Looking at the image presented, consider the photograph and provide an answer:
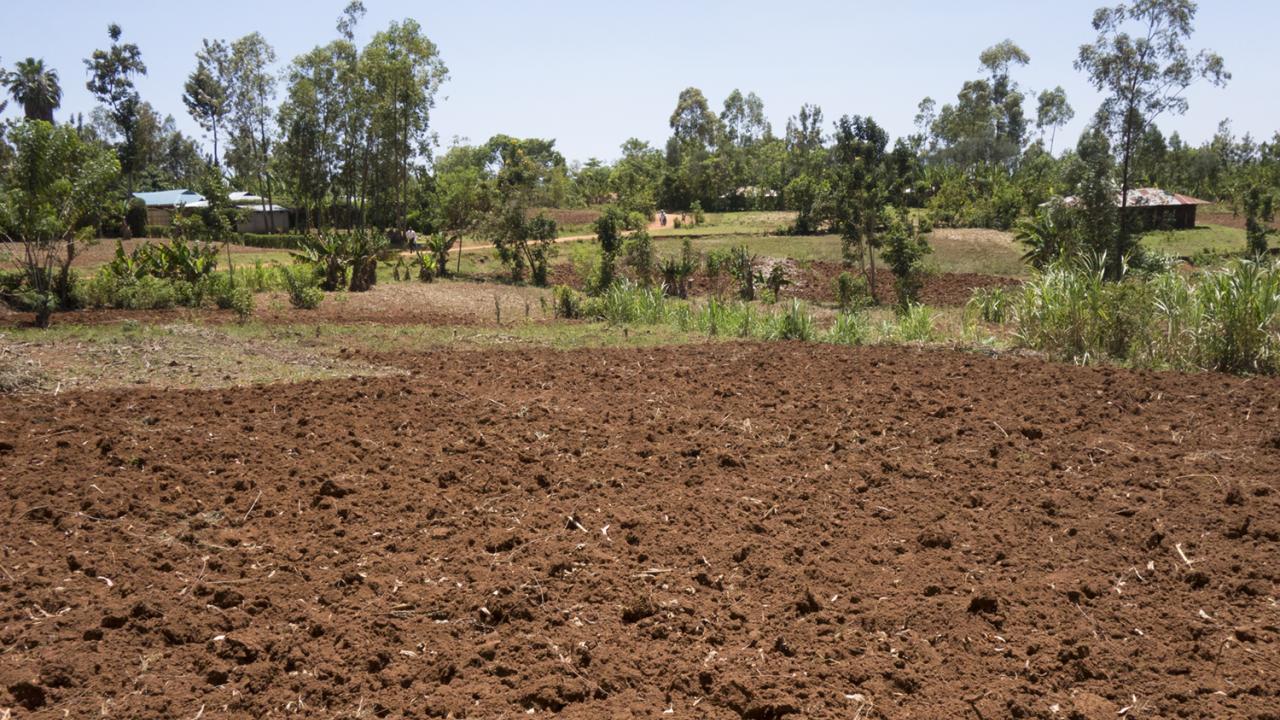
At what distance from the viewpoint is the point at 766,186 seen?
5881 cm

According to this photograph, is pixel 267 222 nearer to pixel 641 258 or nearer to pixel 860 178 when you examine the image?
pixel 641 258

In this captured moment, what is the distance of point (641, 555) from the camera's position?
5719mm

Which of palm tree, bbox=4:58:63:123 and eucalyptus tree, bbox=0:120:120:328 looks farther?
palm tree, bbox=4:58:63:123

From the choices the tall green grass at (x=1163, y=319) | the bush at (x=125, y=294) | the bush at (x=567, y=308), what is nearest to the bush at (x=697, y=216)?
the bush at (x=567, y=308)

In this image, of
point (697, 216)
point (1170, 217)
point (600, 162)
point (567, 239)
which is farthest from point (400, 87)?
point (600, 162)

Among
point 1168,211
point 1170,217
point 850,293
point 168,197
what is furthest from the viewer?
point 168,197

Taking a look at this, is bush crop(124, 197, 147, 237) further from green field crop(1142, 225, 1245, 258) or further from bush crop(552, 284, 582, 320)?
green field crop(1142, 225, 1245, 258)

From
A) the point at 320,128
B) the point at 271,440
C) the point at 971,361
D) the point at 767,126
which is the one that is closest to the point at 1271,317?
the point at 971,361

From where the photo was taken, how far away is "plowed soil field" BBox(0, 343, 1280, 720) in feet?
14.3

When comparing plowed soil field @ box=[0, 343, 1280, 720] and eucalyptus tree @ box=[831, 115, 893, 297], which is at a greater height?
eucalyptus tree @ box=[831, 115, 893, 297]

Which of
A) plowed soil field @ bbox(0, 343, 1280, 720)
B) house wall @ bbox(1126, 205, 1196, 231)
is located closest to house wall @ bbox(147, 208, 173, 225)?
house wall @ bbox(1126, 205, 1196, 231)

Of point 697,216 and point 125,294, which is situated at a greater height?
point 697,216

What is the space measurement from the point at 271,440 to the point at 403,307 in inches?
520

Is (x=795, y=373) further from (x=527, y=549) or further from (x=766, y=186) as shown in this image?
(x=766, y=186)
